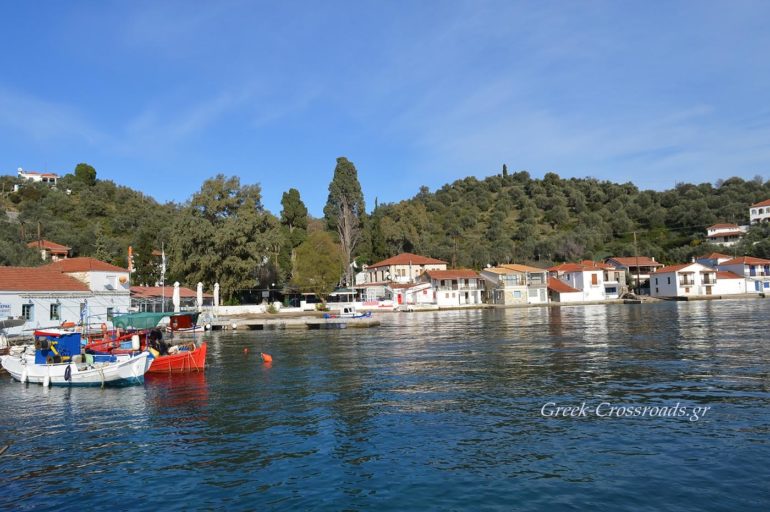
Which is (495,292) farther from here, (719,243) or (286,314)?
(719,243)

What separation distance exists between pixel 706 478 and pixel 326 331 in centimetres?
3853

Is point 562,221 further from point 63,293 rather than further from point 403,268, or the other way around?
point 63,293

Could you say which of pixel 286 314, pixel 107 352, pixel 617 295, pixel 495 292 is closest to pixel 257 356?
pixel 107 352

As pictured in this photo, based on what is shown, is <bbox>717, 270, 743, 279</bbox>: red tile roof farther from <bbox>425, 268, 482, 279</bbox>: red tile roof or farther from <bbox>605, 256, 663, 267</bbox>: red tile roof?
<bbox>425, 268, 482, 279</bbox>: red tile roof

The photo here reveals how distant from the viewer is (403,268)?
279 feet

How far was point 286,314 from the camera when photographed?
60094mm

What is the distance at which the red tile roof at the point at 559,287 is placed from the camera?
84.9m

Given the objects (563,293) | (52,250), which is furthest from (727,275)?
(52,250)

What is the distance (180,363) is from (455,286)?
5918cm

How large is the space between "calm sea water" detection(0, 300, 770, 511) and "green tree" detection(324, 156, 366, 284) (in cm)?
5992

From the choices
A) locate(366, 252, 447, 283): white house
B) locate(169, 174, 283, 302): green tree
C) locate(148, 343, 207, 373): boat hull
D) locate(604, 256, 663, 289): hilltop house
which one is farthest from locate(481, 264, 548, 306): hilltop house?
locate(148, 343, 207, 373): boat hull

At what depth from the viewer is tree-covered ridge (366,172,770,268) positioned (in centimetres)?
10400

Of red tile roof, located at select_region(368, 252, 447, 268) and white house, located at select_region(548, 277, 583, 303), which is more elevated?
red tile roof, located at select_region(368, 252, 447, 268)

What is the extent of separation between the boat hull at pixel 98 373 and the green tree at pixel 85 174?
102 meters
